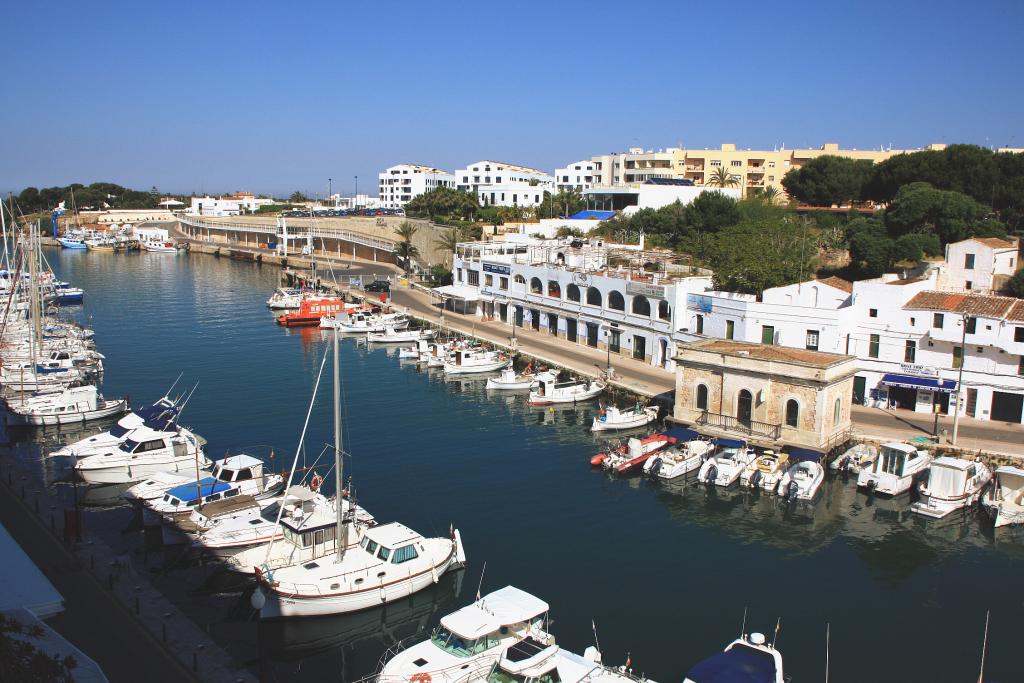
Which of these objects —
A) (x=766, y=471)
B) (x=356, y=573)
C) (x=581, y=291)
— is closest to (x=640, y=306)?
(x=581, y=291)

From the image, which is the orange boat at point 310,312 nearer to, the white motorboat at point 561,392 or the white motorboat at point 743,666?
the white motorboat at point 561,392

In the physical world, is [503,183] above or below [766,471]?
above

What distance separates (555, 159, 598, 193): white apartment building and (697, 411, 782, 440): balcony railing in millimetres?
100518

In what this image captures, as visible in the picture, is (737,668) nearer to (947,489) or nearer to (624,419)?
(947,489)

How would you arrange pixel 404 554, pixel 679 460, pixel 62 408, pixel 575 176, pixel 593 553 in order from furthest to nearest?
1. pixel 575 176
2. pixel 62 408
3. pixel 679 460
4. pixel 593 553
5. pixel 404 554

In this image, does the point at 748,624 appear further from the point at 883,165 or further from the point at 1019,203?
the point at 883,165

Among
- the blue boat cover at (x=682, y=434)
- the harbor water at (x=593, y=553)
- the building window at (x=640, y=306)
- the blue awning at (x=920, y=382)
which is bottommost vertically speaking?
the harbor water at (x=593, y=553)

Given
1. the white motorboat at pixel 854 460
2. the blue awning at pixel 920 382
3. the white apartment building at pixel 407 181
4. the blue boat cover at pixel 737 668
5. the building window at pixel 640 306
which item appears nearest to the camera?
the blue boat cover at pixel 737 668

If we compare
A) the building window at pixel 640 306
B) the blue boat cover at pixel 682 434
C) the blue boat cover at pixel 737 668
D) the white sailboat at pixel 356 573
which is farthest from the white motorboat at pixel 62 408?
the blue boat cover at pixel 737 668

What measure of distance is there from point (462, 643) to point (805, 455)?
20863 millimetres

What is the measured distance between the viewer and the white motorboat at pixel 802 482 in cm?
3456

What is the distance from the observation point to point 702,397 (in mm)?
41156

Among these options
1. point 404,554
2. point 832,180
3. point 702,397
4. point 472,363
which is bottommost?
point 404,554

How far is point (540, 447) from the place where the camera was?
41.1 metres
